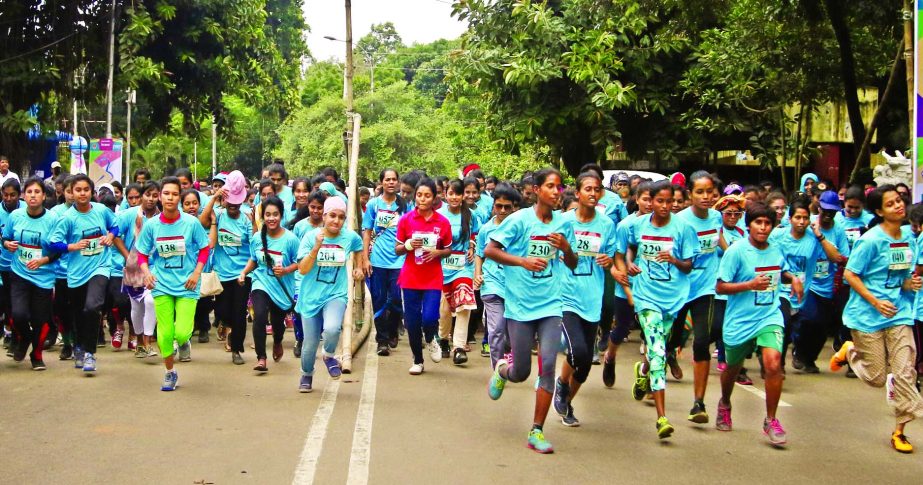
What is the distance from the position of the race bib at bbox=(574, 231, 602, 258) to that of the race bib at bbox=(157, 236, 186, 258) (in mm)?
3585

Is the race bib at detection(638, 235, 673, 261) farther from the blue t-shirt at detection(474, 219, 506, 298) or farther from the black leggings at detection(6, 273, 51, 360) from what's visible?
the black leggings at detection(6, 273, 51, 360)

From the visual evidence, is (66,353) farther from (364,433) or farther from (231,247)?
(364,433)

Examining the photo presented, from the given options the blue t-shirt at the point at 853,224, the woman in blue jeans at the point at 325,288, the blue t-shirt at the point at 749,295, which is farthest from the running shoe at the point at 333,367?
the blue t-shirt at the point at 853,224

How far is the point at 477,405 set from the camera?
9.20 meters

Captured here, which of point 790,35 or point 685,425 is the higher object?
point 790,35

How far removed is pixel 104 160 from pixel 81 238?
47.4 ft

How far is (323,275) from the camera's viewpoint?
31.6 ft

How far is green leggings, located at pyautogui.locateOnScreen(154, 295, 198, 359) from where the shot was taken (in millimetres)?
9820

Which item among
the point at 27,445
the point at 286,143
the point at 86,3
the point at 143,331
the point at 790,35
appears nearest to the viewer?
the point at 27,445

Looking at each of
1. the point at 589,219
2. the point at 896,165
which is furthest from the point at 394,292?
the point at 896,165

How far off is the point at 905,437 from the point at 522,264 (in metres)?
2.95

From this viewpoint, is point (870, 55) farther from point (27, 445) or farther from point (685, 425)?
point (27, 445)

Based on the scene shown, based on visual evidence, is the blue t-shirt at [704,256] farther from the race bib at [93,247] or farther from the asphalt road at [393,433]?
the race bib at [93,247]

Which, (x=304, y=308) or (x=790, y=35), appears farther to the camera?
(x=790, y=35)
